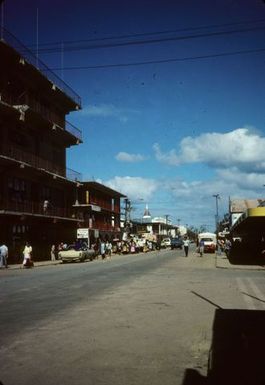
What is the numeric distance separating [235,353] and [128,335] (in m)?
2.01

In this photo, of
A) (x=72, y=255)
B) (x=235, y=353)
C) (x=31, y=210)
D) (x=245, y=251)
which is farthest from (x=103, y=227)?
(x=235, y=353)

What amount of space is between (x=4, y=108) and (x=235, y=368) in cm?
3066

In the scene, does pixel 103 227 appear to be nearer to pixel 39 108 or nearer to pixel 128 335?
pixel 39 108

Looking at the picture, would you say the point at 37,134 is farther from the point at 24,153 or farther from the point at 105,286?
the point at 105,286

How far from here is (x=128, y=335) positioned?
7.94 meters

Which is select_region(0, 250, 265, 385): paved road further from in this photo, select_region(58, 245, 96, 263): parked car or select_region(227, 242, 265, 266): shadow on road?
select_region(227, 242, 265, 266): shadow on road

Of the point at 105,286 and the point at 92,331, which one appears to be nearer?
the point at 92,331

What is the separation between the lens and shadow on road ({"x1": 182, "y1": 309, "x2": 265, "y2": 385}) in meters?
5.39

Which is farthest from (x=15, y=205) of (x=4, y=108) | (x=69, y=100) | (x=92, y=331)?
(x=92, y=331)

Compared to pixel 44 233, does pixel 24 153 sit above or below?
A: above

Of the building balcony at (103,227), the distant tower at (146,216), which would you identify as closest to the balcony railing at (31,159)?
the building balcony at (103,227)

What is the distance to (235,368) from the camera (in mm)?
5816

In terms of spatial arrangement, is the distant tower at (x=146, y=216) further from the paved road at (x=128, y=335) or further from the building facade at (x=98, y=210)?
the paved road at (x=128, y=335)

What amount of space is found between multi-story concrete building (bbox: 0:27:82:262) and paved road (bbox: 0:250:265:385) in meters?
21.3
